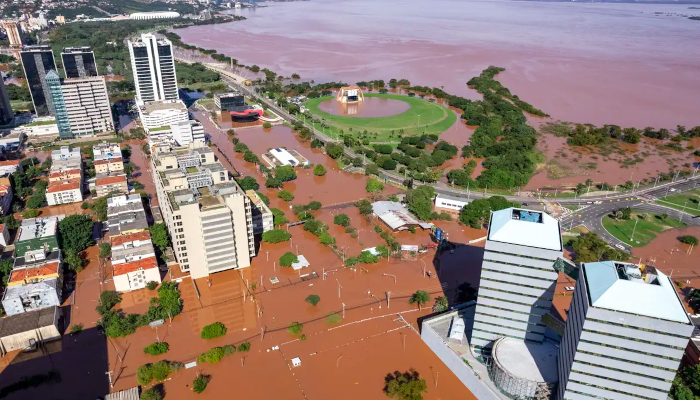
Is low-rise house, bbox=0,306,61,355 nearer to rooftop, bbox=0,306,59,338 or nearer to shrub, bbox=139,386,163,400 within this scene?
rooftop, bbox=0,306,59,338

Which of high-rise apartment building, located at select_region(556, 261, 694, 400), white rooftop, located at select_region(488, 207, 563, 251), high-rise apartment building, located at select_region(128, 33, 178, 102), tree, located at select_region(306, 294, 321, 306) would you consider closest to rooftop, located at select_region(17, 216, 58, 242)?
tree, located at select_region(306, 294, 321, 306)

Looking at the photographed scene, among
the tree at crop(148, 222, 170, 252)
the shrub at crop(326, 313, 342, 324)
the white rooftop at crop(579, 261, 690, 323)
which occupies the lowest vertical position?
the shrub at crop(326, 313, 342, 324)

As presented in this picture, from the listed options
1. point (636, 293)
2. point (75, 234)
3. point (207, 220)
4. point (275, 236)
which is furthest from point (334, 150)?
point (636, 293)

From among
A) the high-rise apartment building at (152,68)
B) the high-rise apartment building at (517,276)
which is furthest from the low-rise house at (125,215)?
the high-rise apartment building at (152,68)

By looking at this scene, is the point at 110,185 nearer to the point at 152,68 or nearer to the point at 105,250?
the point at 105,250

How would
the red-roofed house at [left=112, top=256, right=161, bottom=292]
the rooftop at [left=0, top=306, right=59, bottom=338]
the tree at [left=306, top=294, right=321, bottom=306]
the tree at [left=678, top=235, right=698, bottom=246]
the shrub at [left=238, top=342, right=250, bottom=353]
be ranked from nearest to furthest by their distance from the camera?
Result: the rooftop at [left=0, top=306, right=59, bottom=338], the shrub at [left=238, top=342, right=250, bottom=353], the tree at [left=306, top=294, right=321, bottom=306], the red-roofed house at [left=112, top=256, right=161, bottom=292], the tree at [left=678, top=235, right=698, bottom=246]

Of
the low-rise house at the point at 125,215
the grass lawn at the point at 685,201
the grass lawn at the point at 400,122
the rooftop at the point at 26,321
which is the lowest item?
the grass lawn at the point at 400,122

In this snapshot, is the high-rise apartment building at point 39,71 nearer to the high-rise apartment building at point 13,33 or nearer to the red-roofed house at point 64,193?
the red-roofed house at point 64,193

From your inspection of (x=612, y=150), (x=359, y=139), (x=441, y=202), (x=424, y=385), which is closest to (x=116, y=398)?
(x=424, y=385)
